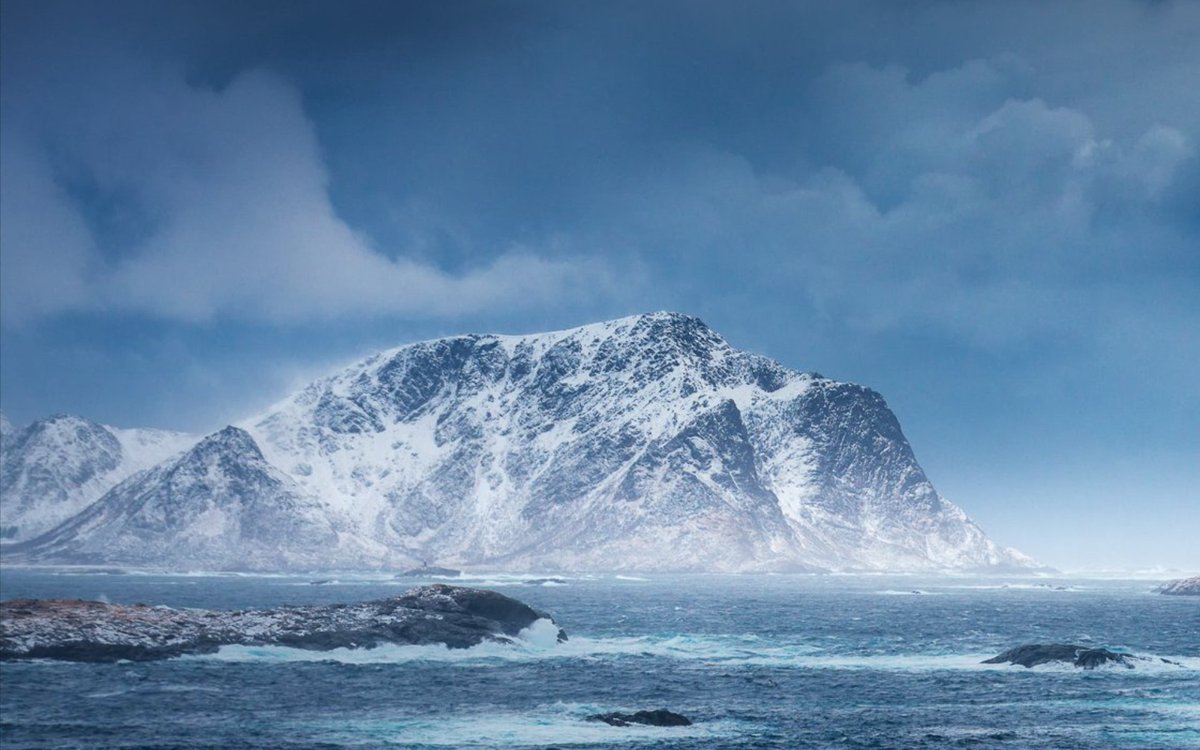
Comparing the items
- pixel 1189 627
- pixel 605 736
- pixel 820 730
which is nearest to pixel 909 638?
pixel 1189 627

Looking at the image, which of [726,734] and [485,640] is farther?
[485,640]

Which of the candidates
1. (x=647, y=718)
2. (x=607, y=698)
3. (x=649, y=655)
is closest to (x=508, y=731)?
(x=647, y=718)

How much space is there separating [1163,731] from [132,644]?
69852 millimetres

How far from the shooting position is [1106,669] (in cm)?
9419

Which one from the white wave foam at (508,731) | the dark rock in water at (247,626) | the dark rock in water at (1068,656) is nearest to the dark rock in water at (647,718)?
the white wave foam at (508,731)

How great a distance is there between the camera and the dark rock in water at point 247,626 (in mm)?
85500

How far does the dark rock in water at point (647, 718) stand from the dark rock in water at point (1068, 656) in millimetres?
41762

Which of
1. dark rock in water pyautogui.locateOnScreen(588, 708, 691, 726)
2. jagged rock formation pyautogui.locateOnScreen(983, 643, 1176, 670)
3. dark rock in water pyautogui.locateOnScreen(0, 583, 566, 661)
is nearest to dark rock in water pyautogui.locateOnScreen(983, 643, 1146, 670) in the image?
jagged rock formation pyautogui.locateOnScreen(983, 643, 1176, 670)

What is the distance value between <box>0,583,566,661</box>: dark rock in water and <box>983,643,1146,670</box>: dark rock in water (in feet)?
138

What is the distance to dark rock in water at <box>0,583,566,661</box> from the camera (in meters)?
85.5

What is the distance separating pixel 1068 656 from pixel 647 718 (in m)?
46.6

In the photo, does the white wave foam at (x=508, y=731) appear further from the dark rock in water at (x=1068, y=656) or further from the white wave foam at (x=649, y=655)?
the dark rock in water at (x=1068, y=656)

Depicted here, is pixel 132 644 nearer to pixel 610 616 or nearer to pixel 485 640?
pixel 485 640

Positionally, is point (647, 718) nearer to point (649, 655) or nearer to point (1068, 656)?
point (649, 655)
